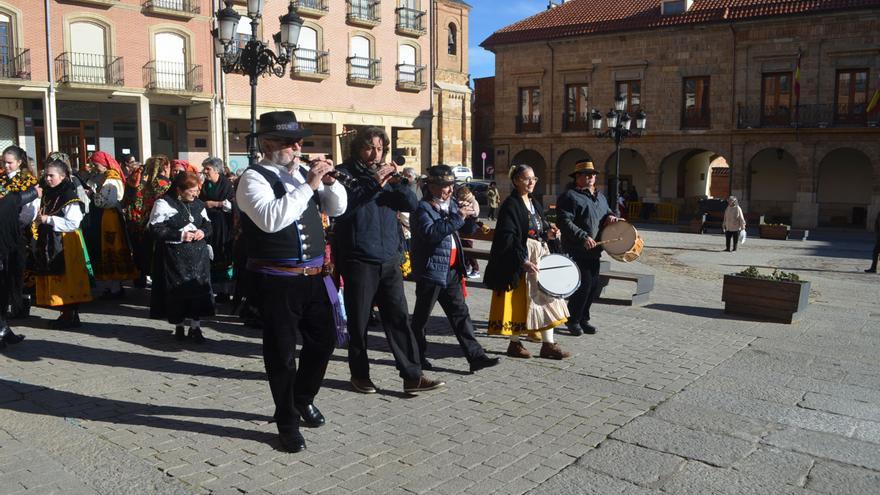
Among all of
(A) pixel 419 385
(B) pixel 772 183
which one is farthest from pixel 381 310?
Result: (B) pixel 772 183

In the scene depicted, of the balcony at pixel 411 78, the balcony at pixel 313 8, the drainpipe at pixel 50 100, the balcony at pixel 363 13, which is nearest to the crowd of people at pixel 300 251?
the drainpipe at pixel 50 100

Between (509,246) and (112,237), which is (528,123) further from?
(509,246)

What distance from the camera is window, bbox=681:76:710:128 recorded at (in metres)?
32.0

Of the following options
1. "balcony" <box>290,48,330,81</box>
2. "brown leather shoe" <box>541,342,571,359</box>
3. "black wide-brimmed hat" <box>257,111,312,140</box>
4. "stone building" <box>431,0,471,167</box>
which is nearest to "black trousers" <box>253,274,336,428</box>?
"black wide-brimmed hat" <box>257,111,312,140</box>

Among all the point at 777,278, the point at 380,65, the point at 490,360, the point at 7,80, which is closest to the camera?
the point at 490,360

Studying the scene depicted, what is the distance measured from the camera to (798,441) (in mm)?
4570

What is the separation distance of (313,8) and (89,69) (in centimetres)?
881

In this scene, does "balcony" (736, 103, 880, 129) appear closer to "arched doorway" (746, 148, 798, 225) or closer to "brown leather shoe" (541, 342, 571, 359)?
"arched doorway" (746, 148, 798, 225)

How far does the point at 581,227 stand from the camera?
7.62 metres

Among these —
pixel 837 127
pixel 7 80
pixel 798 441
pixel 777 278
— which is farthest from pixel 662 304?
pixel 837 127

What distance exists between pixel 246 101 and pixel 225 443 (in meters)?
25.2

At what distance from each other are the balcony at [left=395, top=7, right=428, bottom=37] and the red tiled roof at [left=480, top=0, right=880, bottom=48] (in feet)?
15.3

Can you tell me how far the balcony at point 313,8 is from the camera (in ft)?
94.2

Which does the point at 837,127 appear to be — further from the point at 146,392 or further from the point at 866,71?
the point at 146,392
